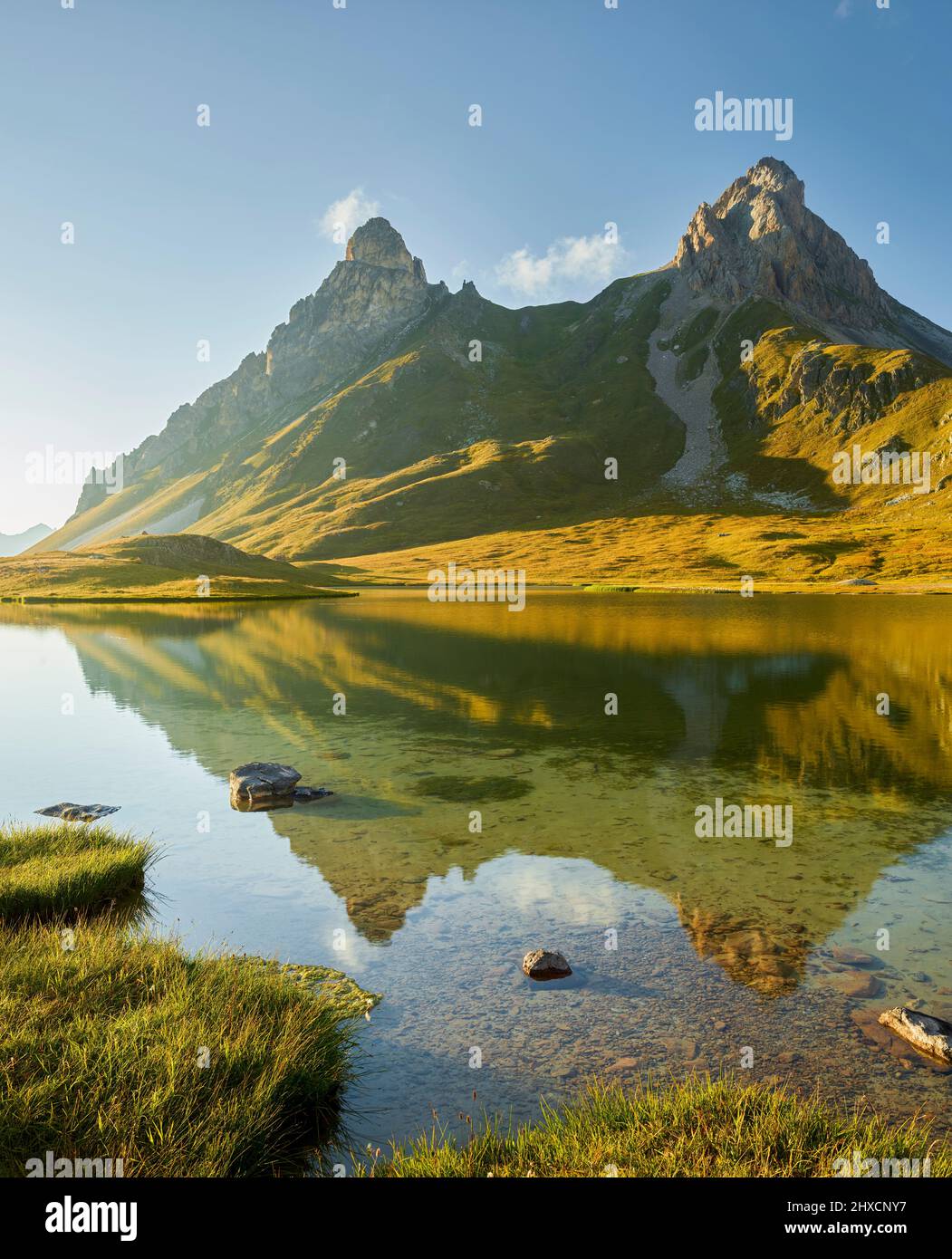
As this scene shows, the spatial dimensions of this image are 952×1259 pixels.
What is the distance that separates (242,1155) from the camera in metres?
6.65

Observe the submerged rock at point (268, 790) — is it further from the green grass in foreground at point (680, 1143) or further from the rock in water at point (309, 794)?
the green grass in foreground at point (680, 1143)

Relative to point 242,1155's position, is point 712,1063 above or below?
below

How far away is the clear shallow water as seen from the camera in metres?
9.66

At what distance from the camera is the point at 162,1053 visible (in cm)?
754

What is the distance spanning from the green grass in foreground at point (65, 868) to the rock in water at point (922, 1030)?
13.1 m

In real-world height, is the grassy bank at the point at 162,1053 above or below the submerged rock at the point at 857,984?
above

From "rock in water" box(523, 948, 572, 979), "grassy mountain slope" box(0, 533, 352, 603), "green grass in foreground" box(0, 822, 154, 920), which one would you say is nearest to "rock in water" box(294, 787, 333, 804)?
"green grass in foreground" box(0, 822, 154, 920)

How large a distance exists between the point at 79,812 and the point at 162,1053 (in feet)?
45.2

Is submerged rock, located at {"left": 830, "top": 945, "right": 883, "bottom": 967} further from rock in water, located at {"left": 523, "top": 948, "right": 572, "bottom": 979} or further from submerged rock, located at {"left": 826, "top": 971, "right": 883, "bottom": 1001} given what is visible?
rock in water, located at {"left": 523, "top": 948, "right": 572, "bottom": 979}

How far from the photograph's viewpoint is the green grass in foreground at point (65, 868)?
1284cm

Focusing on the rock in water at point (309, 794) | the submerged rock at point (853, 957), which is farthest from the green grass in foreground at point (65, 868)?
the submerged rock at point (853, 957)
